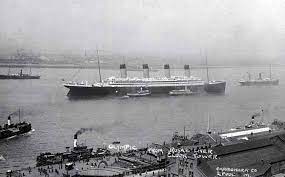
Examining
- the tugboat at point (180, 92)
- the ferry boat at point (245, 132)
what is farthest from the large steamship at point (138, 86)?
the ferry boat at point (245, 132)

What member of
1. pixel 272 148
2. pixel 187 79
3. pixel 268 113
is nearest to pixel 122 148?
pixel 272 148

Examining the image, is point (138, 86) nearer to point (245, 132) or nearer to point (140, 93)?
point (140, 93)

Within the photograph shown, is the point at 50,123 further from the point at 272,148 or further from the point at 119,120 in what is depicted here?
the point at 272,148

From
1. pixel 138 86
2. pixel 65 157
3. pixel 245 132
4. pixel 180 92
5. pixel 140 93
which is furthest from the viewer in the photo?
pixel 138 86

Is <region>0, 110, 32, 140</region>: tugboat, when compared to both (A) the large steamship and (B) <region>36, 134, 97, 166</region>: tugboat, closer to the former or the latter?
(B) <region>36, 134, 97, 166</region>: tugboat

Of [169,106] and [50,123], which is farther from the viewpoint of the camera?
[169,106]

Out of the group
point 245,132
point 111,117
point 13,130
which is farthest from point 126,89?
point 245,132

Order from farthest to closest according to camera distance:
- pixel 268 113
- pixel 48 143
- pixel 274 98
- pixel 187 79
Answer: pixel 187 79 < pixel 274 98 < pixel 268 113 < pixel 48 143

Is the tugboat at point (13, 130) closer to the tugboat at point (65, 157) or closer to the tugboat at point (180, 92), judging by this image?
the tugboat at point (65, 157)
